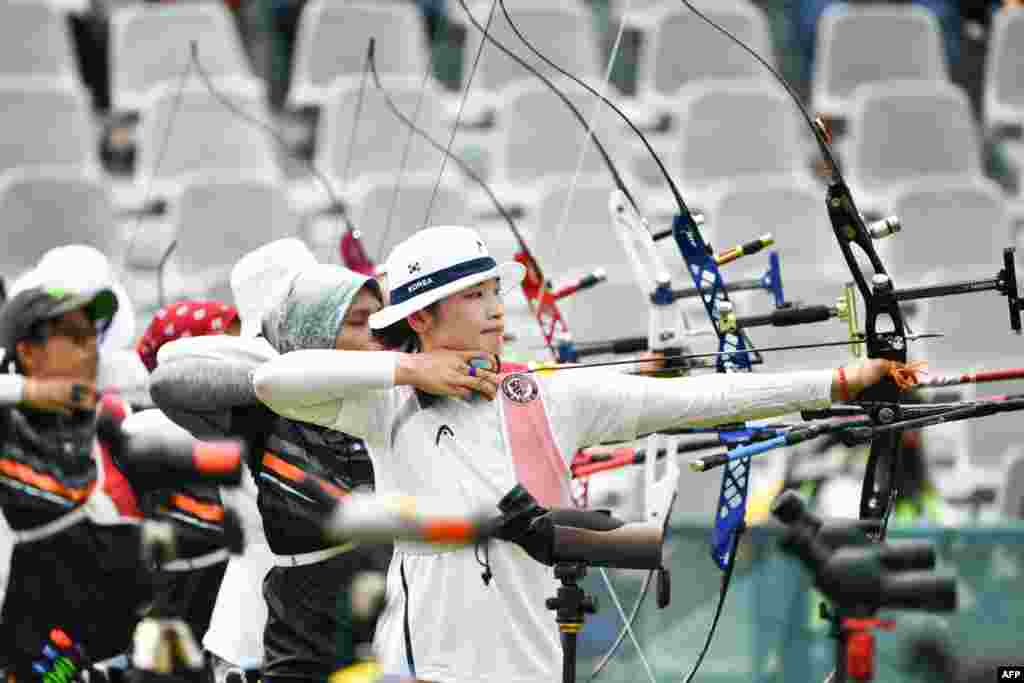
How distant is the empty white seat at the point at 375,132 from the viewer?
8.78 metres

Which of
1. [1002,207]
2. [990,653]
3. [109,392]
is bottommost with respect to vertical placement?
[990,653]

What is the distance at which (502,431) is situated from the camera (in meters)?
3.84

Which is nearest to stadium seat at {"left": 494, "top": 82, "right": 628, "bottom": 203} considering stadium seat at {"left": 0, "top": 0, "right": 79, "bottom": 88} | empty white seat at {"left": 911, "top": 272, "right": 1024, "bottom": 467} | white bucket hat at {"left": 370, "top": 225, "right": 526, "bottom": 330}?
empty white seat at {"left": 911, "top": 272, "right": 1024, "bottom": 467}

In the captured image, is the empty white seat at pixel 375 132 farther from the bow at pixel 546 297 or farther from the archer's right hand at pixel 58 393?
the archer's right hand at pixel 58 393

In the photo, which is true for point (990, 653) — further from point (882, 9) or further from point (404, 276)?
point (882, 9)

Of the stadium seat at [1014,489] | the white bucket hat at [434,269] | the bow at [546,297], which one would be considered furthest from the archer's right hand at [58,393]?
the stadium seat at [1014,489]

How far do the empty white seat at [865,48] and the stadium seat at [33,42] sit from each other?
137 inches

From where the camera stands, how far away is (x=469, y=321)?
154 inches

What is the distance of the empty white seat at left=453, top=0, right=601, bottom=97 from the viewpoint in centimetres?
950

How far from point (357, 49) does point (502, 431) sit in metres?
5.91

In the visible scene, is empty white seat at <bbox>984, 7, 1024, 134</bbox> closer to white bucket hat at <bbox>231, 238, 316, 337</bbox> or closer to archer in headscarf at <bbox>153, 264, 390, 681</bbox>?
white bucket hat at <bbox>231, 238, 316, 337</bbox>

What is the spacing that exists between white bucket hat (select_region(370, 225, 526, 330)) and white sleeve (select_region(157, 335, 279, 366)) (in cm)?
55

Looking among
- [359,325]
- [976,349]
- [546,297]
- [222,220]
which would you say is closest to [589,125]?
[546,297]

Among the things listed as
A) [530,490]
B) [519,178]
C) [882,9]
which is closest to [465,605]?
[530,490]
